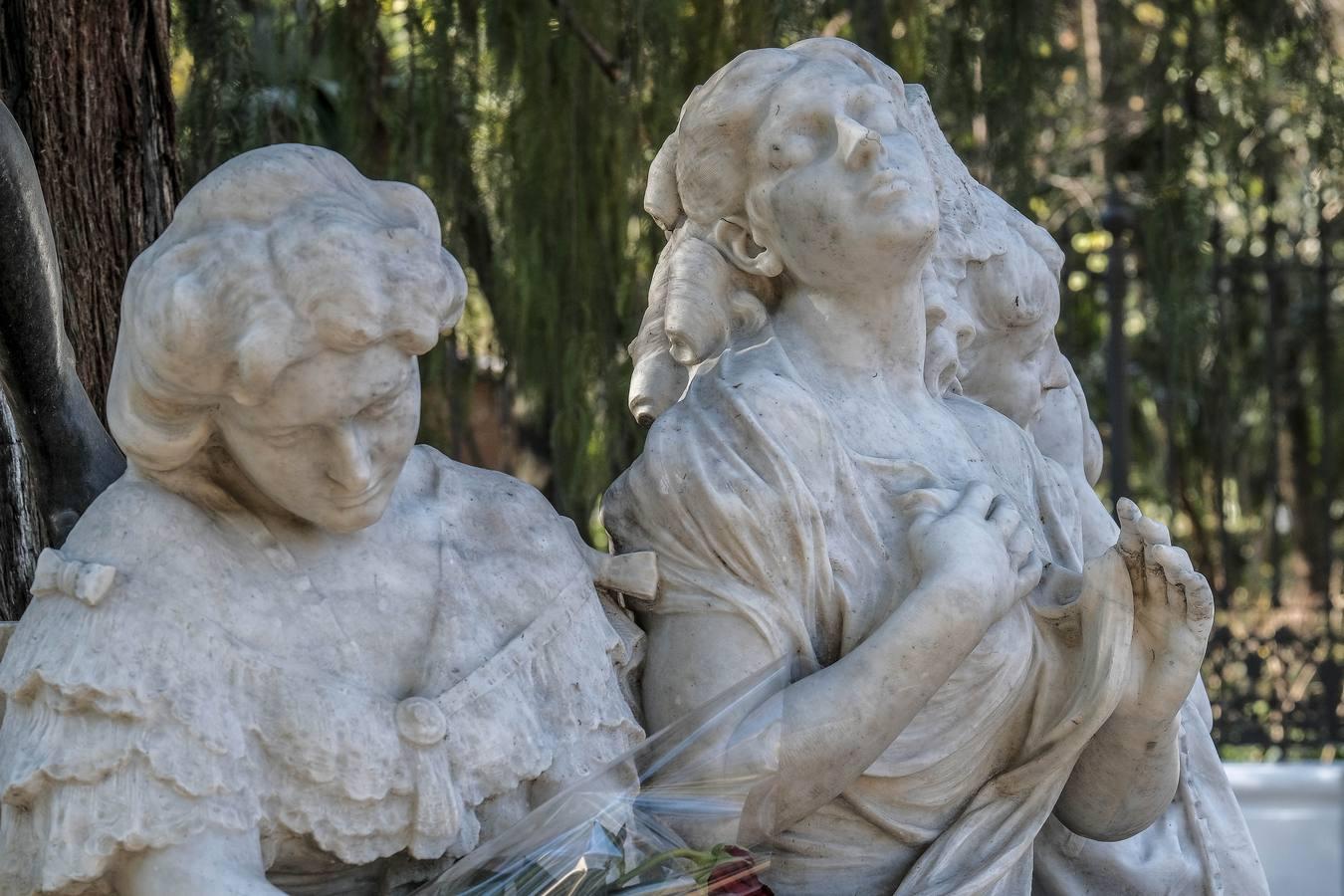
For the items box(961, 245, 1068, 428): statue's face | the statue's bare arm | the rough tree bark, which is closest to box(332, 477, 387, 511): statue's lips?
the statue's bare arm

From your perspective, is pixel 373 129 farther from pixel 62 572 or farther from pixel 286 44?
pixel 62 572

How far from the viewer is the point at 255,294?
1.72 metres

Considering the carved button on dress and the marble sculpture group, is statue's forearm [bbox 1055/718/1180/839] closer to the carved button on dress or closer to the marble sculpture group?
the marble sculpture group

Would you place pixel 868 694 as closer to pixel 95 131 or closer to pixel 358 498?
pixel 358 498

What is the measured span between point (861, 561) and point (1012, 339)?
0.64 metres

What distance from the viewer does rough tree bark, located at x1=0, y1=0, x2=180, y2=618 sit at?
3377 mm

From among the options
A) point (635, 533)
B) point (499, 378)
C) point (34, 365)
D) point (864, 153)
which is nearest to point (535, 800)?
point (635, 533)

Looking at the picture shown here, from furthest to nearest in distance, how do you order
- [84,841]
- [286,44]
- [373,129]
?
[373,129] < [286,44] < [84,841]

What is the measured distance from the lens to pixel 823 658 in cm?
216

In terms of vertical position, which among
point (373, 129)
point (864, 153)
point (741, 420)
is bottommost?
point (373, 129)

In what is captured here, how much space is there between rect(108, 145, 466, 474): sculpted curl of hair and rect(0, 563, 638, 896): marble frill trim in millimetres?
197

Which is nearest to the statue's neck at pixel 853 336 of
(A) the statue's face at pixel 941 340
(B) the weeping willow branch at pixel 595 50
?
(A) the statue's face at pixel 941 340

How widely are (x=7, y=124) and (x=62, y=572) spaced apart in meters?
0.81

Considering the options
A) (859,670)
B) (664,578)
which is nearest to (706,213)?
(664,578)
